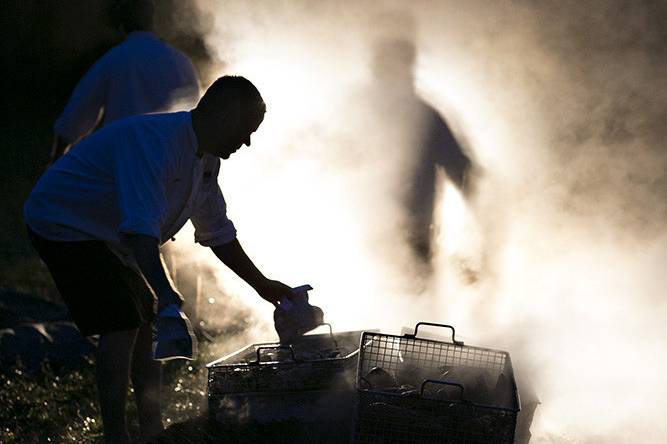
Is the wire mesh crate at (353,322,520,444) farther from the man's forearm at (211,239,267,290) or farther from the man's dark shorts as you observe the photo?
the man's dark shorts

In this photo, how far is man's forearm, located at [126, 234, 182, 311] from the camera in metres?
3.33

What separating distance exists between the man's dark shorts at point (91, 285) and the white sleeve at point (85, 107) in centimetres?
142

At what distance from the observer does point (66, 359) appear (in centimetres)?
594

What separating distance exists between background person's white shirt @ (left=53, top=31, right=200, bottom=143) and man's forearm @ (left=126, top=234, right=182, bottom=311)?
2.03 m

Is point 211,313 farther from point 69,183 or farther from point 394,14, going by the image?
point 69,183

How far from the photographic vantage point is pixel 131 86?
17.4ft

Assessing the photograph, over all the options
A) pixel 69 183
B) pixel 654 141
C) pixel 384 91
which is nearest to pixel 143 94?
pixel 69 183

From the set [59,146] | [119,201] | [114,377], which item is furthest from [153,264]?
[59,146]

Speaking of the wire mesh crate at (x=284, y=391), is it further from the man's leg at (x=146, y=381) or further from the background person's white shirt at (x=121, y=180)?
the background person's white shirt at (x=121, y=180)

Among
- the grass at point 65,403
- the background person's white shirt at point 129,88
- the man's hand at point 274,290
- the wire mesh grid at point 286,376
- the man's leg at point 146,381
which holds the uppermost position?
the background person's white shirt at point 129,88

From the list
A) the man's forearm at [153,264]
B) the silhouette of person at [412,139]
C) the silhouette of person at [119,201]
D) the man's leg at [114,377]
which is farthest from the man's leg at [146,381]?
the silhouette of person at [412,139]

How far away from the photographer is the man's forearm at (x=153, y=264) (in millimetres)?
3328

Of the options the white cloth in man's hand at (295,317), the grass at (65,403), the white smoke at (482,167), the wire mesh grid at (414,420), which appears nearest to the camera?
the wire mesh grid at (414,420)

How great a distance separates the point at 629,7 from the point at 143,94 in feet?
14.7
